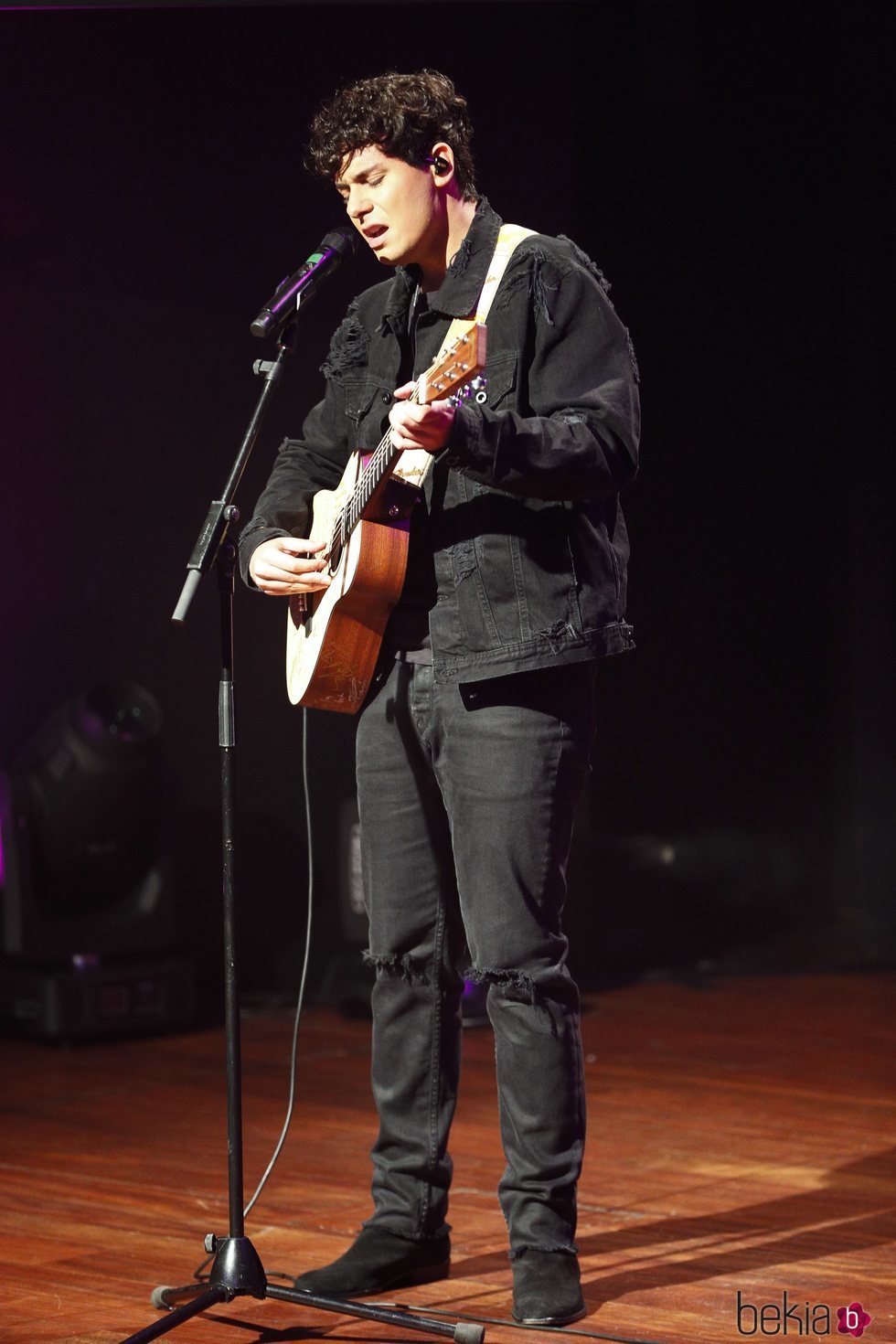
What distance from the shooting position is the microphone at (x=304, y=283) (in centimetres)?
236

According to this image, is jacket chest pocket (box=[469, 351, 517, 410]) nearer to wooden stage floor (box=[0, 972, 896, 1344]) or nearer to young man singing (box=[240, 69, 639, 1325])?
young man singing (box=[240, 69, 639, 1325])

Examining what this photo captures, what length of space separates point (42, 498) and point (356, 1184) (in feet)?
8.93

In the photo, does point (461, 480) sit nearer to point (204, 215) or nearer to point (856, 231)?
point (204, 215)

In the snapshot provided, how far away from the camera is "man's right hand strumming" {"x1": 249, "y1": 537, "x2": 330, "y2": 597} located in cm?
247

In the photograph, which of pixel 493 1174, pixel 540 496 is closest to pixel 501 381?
pixel 540 496

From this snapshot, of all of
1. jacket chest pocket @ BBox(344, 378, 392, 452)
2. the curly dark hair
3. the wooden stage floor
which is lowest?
the wooden stage floor

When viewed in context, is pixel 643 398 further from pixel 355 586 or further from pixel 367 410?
pixel 355 586

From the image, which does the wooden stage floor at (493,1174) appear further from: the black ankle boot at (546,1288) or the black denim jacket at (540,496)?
the black denim jacket at (540,496)

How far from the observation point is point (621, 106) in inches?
228

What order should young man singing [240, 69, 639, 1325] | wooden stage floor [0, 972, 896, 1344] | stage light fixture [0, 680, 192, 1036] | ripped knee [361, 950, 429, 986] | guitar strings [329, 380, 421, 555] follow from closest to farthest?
guitar strings [329, 380, 421, 555]
young man singing [240, 69, 639, 1325]
wooden stage floor [0, 972, 896, 1344]
ripped knee [361, 950, 429, 986]
stage light fixture [0, 680, 192, 1036]

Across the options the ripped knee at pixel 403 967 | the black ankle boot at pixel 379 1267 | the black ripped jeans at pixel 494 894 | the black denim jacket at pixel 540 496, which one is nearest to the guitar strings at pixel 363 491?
the black denim jacket at pixel 540 496

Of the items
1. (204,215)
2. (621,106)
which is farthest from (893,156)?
(204,215)

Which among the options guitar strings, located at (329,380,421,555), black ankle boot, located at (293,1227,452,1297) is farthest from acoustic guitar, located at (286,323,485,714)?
black ankle boot, located at (293,1227,452,1297)

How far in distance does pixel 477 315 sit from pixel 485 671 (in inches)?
20.2
